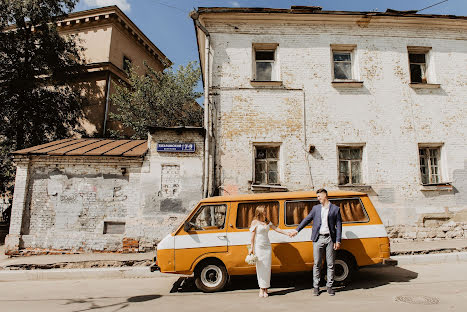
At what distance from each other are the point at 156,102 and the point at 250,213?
12.1 meters

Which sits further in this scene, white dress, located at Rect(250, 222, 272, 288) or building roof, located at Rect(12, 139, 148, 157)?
building roof, located at Rect(12, 139, 148, 157)

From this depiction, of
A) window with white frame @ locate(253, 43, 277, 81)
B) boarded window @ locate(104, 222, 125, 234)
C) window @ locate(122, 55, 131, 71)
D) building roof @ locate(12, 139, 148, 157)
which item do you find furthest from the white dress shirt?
window @ locate(122, 55, 131, 71)

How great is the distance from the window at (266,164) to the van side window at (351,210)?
4181 mm

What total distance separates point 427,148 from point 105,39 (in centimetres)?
→ 1726

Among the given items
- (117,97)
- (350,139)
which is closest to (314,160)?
(350,139)

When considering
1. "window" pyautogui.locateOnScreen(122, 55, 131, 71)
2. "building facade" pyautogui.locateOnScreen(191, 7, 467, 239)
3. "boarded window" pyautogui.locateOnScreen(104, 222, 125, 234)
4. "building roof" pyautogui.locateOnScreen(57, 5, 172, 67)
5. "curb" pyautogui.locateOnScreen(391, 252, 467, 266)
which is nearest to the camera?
"curb" pyautogui.locateOnScreen(391, 252, 467, 266)

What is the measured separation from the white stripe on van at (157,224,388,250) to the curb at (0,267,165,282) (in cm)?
213

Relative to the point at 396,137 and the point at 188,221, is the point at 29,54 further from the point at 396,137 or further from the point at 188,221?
the point at 396,137

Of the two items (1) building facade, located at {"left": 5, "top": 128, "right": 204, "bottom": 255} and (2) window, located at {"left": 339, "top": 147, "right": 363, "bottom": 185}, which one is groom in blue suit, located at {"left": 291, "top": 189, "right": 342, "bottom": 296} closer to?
(1) building facade, located at {"left": 5, "top": 128, "right": 204, "bottom": 255}

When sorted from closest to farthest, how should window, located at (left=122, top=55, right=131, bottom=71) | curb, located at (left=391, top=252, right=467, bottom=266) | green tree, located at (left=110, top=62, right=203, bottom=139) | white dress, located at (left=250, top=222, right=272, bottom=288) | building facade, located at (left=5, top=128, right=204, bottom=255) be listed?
white dress, located at (left=250, top=222, right=272, bottom=288) → curb, located at (left=391, top=252, right=467, bottom=266) → building facade, located at (left=5, top=128, right=204, bottom=255) → green tree, located at (left=110, top=62, right=203, bottom=139) → window, located at (left=122, top=55, right=131, bottom=71)

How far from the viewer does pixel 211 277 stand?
5566 millimetres

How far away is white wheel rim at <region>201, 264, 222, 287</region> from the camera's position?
5523 millimetres

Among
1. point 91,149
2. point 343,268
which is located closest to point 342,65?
point 343,268

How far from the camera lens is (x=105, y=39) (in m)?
17.2
